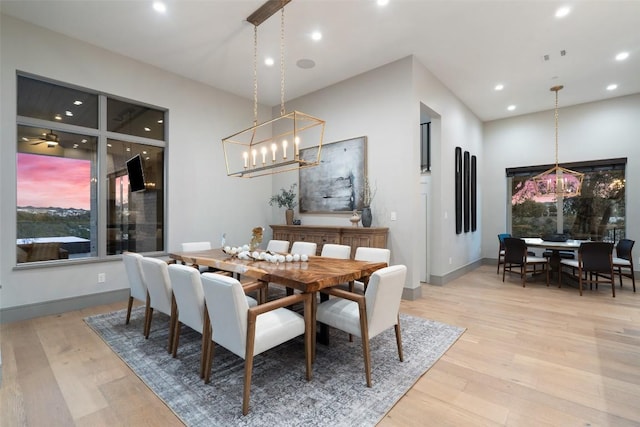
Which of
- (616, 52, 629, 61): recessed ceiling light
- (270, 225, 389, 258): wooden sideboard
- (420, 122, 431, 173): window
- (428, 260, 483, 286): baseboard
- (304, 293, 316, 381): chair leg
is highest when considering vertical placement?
(616, 52, 629, 61): recessed ceiling light

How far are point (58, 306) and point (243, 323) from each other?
3.43 metres

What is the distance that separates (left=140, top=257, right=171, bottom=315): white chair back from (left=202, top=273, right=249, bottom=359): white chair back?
2.97 feet

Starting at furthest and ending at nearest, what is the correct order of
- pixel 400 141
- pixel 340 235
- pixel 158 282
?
pixel 340 235 → pixel 400 141 → pixel 158 282

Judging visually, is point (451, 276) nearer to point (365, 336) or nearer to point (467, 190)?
point (467, 190)

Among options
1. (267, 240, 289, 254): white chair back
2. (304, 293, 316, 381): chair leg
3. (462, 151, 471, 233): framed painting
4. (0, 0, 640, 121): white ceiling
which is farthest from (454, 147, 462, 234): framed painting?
(304, 293, 316, 381): chair leg

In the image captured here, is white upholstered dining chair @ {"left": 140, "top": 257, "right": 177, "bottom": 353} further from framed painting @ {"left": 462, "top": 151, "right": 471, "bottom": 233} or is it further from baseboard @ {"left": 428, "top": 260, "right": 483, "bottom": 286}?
framed painting @ {"left": 462, "top": 151, "right": 471, "bottom": 233}

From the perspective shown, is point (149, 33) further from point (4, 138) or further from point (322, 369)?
point (322, 369)

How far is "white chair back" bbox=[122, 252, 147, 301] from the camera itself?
121 inches

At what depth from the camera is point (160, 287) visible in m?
2.74

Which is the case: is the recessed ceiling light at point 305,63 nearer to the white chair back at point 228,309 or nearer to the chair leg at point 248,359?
the white chair back at point 228,309

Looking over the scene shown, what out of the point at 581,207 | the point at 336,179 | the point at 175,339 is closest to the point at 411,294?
the point at 336,179

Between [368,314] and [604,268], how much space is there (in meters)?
4.76

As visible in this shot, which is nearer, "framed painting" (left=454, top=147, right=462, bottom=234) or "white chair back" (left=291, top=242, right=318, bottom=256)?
"white chair back" (left=291, top=242, right=318, bottom=256)

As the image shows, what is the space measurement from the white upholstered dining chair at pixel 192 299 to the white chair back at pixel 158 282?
0.35 meters
